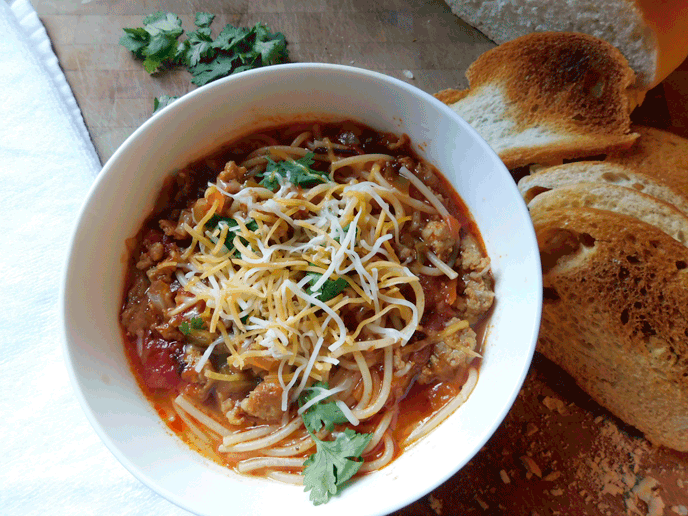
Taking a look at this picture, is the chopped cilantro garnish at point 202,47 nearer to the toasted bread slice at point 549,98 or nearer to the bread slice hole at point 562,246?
the toasted bread slice at point 549,98

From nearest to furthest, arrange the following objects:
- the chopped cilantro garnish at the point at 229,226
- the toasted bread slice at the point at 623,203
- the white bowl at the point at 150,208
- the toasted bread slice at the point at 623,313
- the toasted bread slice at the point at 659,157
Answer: the white bowl at the point at 150,208 < the chopped cilantro garnish at the point at 229,226 < the toasted bread slice at the point at 623,313 < the toasted bread slice at the point at 623,203 < the toasted bread slice at the point at 659,157

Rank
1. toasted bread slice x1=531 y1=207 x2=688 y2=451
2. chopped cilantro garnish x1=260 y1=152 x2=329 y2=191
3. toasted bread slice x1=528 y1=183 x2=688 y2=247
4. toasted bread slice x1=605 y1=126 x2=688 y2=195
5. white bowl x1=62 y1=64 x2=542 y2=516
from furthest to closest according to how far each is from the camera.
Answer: toasted bread slice x1=605 y1=126 x2=688 y2=195, toasted bread slice x1=528 y1=183 x2=688 y2=247, toasted bread slice x1=531 y1=207 x2=688 y2=451, chopped cilantro garnish x1=260 y1=152 x2=329 y2=191, white bowl x1=62 y1=64 x2=542 y2=516

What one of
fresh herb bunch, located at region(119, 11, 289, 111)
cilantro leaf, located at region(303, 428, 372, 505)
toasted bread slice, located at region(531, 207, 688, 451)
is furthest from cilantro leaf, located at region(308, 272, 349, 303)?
fresh herb bunch, located at region(119, 11, 289, 111)

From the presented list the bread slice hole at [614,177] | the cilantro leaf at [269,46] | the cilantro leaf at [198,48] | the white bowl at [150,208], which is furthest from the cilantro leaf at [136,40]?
the bread slice hole at [614,177]

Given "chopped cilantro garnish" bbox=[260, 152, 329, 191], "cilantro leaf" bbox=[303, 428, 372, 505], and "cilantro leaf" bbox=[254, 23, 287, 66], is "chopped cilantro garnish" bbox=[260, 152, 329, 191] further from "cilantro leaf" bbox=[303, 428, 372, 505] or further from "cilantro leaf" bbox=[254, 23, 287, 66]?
"cilantro leaf" bbox=[303, 428, 372, 505]

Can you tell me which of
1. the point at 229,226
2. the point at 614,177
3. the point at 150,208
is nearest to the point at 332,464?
the point at 229,226

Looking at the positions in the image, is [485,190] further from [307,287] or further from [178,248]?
[178,248]
